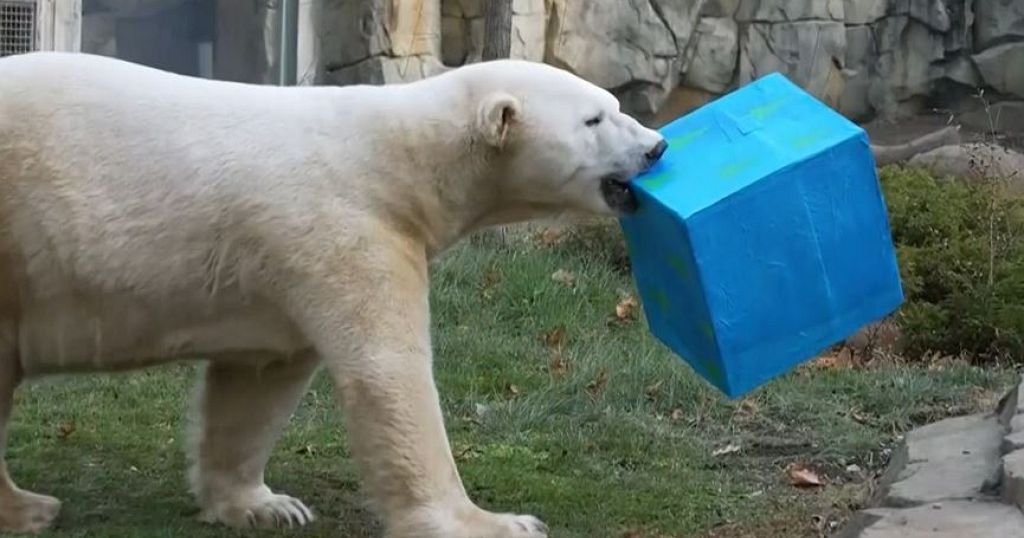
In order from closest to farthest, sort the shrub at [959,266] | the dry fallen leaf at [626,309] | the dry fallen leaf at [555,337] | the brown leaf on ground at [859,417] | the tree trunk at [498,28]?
1. the brown leaf on ground at [859,417]
2. the shrub at [959,266]
3. the dry fallen leaf at [555,337]
4. the dry fallen leaf at [626,309]
5. the tree trunk at [498,28]

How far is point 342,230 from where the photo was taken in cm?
370

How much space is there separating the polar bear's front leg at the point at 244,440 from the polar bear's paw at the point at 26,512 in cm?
42

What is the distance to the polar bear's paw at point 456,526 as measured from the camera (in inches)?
142

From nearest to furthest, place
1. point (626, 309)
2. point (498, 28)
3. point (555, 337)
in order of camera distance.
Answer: point (555, 337)
point (626, 309)
point (498, 28)

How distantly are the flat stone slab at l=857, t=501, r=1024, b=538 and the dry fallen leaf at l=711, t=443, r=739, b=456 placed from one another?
5.12 ft

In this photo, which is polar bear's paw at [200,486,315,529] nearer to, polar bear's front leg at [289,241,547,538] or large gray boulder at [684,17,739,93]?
polar bear's front leg at [289,241,547,538]

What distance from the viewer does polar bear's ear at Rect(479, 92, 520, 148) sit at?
389cm

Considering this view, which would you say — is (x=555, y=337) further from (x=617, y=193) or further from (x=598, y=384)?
(x=617, y=193)

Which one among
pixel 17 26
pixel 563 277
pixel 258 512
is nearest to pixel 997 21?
pixel 563 277

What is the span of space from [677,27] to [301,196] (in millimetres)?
10822

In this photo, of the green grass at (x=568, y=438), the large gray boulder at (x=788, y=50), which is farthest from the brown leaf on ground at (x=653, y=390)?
the large gray boulder at (x=788, y=50)

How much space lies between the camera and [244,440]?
14.4 ft

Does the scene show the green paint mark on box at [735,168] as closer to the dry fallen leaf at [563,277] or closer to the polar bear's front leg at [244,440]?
the polar bear's front leg at [244,440]

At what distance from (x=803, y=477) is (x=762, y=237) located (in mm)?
1248
